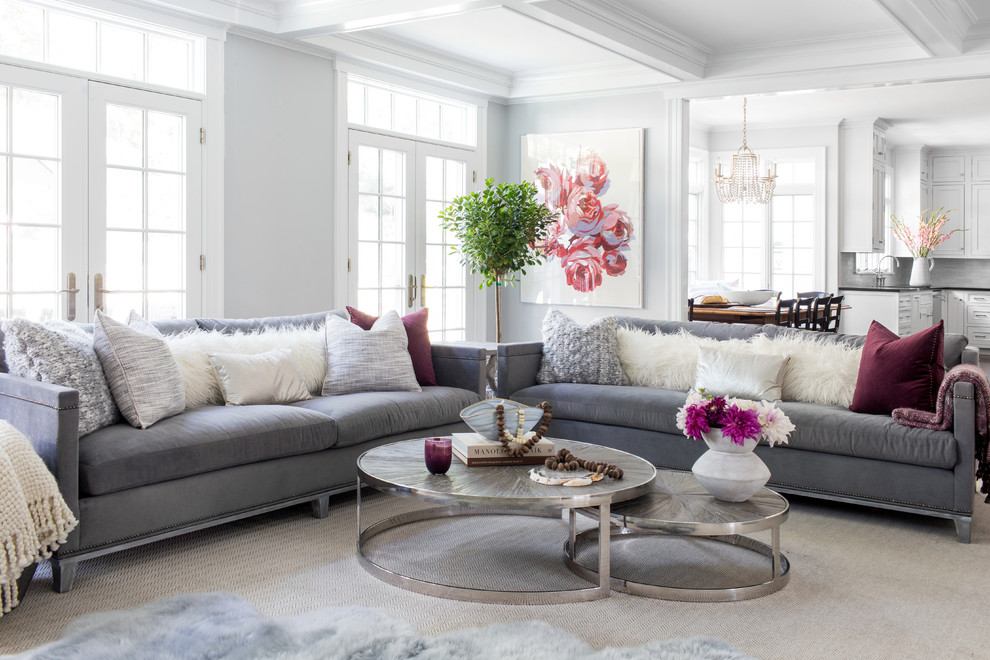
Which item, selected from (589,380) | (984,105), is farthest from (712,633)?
(984,105)

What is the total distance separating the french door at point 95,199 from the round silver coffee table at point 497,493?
7.84 ft

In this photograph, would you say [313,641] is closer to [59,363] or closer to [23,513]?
[23,513]

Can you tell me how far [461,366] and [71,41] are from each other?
9.05ft

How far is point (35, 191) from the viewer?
461 cm

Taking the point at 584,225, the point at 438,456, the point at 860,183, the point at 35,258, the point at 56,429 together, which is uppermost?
the point at 860,183

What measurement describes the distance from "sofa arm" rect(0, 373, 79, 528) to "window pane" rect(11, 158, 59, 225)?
1956 mm

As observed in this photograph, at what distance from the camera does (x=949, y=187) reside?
11578mm

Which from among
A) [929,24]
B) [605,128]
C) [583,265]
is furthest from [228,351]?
[929,24]

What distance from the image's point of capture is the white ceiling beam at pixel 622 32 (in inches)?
201

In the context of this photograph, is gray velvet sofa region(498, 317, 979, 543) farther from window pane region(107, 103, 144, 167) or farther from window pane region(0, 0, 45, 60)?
window pane region(0, 0, 45, 60)

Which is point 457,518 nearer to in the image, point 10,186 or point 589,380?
point 589,380

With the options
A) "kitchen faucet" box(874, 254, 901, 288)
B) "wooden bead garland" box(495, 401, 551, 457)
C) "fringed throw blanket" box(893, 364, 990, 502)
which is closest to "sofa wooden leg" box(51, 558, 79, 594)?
"wooden bead garland" box(495, 401, 551, 457)

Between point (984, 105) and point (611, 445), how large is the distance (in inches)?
268

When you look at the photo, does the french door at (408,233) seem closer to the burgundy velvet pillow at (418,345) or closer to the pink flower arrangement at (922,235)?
the burgundy velvet pillow at (418,345)
